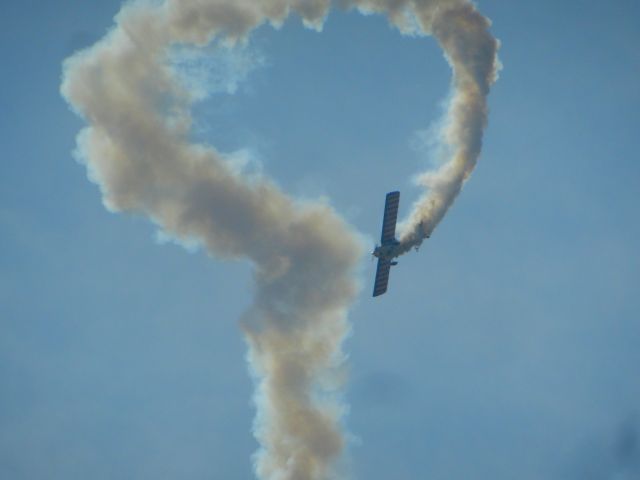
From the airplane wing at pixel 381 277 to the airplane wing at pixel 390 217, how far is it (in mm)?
3587

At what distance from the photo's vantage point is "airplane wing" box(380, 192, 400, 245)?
13400 cm

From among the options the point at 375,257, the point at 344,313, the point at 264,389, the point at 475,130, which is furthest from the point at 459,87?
the point at 264,389

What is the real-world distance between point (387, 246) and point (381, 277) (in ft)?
17.5

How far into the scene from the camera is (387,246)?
137 metres

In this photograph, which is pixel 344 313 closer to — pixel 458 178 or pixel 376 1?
pixel 458 178

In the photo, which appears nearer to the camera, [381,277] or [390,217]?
[390,217]

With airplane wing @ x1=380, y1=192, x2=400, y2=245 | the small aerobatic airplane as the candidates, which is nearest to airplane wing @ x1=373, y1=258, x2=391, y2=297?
the small aerobatic airplane

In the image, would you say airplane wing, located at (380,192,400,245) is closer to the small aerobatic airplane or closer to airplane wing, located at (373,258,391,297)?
the small aerobatic airplane

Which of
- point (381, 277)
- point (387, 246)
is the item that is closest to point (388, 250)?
point (387, 246)

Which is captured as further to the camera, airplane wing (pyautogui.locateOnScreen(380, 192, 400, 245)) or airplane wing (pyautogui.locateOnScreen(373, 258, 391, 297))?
airplane wing (pyautogui.locateOnScreen(373, 258, 391, 297))

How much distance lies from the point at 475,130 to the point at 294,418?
169 ft

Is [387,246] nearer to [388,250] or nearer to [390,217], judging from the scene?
[388,250]

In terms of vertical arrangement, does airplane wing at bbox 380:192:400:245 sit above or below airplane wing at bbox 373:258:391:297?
above

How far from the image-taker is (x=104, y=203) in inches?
5482
